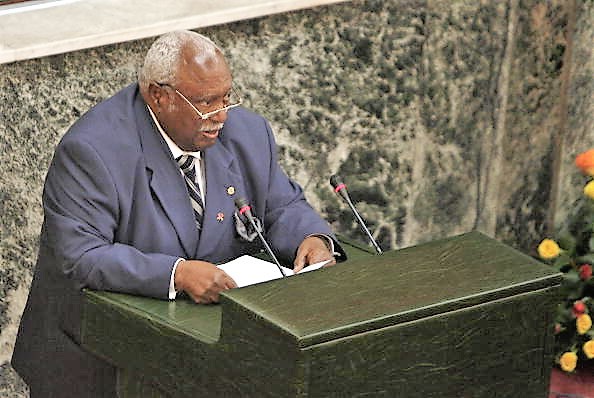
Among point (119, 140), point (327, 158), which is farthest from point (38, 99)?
point (327, 158)

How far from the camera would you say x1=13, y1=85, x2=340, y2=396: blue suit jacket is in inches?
169

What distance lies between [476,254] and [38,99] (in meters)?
1.77

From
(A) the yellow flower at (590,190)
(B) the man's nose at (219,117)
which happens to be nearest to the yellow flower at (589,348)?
(A) the yellow flower at (590,190)

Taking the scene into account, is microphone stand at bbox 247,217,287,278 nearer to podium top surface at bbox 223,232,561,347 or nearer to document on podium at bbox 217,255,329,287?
document on podium at bbox 217,255,329,287

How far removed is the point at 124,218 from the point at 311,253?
601mm

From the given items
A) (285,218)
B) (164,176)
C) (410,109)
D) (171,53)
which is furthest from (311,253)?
(410,109)

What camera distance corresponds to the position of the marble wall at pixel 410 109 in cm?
539

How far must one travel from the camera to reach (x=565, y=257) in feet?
20.2

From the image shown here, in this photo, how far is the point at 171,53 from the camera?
4316 millimetres

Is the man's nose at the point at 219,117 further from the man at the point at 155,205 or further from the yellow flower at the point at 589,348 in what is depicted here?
the yellow flower at the point at 589,348

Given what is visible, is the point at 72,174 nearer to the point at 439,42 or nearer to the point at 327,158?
the point at 327,158

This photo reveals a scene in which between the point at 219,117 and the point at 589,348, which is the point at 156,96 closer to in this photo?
the point at 219,117

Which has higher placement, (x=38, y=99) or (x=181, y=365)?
(x=38, y=99)

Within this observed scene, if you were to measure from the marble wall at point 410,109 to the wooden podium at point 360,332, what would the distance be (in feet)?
4.17
